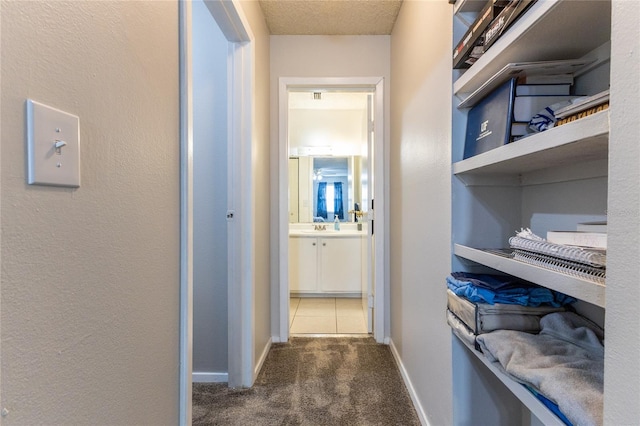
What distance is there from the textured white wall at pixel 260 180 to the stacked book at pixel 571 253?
4.88 feet

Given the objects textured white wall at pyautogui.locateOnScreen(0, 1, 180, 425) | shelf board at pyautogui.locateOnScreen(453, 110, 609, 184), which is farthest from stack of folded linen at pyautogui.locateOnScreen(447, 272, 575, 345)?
textured white wall at pyautogui.locateOnScreen(0, 1, 180, 425)

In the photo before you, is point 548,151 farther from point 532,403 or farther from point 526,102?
point 532,403

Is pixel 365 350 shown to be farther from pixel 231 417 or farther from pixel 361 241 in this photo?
pixel 361 241

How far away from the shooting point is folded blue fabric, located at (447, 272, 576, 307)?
914 millimetres

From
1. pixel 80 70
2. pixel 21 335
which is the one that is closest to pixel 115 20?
pixel 80 70

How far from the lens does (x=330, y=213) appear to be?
4.05 meters

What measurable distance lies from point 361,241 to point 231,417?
2360 millimetres

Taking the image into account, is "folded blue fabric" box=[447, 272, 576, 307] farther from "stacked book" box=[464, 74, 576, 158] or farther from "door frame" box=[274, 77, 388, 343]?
"door frame" box=[274, 77, 388, 343]

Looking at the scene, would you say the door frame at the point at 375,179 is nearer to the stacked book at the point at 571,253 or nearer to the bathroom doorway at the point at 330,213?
the bathroom doorway at the point at 330,213

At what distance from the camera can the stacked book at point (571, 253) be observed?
1.81ft

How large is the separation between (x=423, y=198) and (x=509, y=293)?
678 mm

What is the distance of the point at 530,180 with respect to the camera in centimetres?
107

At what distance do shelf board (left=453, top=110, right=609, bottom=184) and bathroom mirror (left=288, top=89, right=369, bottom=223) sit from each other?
2891mm

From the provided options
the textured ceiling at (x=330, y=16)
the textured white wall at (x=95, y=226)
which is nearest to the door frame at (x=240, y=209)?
the textured ceiling at (x=330, y=16)
